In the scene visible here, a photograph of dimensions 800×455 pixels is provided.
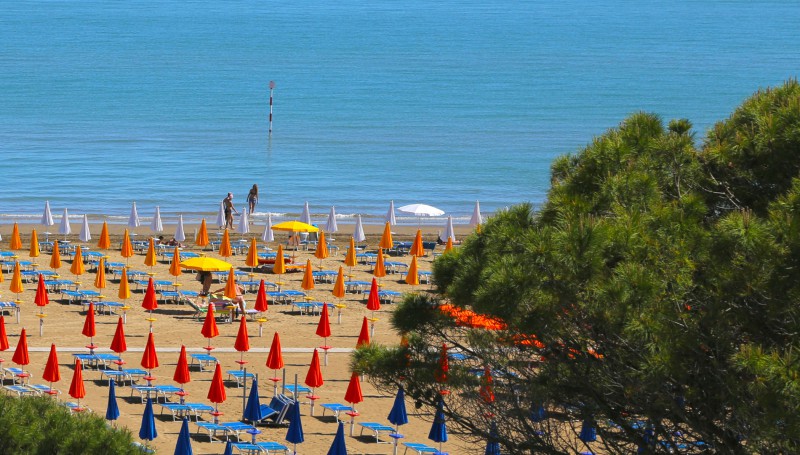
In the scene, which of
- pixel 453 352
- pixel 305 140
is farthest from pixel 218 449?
pixel 305 140

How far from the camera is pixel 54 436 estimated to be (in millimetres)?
13234

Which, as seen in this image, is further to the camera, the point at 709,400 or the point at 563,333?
the point at 563,333

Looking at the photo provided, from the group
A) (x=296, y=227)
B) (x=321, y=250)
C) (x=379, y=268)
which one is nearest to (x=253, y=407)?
(x=379, y=268)

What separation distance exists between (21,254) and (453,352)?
2002 centimetres

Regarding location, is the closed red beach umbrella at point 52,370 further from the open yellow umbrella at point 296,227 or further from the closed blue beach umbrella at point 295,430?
the open yellow umbrella at point 296,227

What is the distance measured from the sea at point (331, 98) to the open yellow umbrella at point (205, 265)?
13.3 meters

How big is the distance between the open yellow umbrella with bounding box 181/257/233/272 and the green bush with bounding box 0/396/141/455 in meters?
14.1

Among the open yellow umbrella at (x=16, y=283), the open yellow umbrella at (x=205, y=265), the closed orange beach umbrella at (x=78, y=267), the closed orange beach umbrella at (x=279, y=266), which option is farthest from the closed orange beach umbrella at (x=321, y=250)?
the open yellow umbrella at (x=16, y=283)

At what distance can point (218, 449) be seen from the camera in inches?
765

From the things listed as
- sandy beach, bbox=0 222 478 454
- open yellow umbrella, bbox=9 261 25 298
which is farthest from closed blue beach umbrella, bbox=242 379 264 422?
open yellow umbrella, bbox=9 261 25 298

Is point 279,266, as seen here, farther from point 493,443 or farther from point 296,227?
point 493,443

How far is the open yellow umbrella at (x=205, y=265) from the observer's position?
91.2ft

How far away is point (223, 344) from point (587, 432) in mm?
12568

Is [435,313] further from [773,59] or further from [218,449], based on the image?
[773,59]
